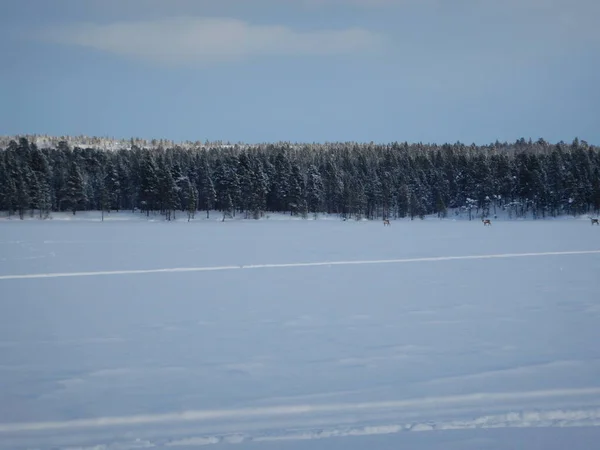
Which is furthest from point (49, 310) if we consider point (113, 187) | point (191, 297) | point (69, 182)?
point (113, 187)

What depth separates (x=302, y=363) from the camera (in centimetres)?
625

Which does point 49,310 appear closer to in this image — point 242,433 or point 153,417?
point 153,417

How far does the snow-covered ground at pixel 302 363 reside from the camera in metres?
4.43

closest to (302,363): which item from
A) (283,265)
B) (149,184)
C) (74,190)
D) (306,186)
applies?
(283,265)

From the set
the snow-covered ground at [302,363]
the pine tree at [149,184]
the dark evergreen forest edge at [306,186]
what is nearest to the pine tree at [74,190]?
the dark evergreen forest edge at [306,186]

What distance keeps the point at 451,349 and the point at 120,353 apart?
439cm

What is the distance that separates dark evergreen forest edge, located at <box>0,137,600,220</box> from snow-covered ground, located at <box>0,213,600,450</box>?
73110 mm

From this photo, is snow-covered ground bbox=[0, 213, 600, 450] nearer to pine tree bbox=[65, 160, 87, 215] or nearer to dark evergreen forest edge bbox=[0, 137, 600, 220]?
dark evergreen forest edge bbox=[0, 137, 600, 220]

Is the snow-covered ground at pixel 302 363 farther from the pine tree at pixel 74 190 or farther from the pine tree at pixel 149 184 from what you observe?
the pine tree at pixel 74 190

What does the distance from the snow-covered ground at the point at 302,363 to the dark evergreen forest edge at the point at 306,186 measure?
7311cm

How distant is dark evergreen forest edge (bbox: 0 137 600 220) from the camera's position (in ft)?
279

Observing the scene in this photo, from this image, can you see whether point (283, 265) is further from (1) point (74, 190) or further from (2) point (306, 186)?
(1) point (74, 190)

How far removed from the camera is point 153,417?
4.71 metres

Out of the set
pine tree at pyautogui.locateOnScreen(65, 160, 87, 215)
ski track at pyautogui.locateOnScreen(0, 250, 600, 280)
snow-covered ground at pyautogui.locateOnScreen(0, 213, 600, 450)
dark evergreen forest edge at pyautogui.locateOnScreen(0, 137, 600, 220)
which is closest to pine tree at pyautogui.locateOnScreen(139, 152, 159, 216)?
dark evergreen forest edge at pyautogui.locateOnScreen(0, 137, 600, 220)
